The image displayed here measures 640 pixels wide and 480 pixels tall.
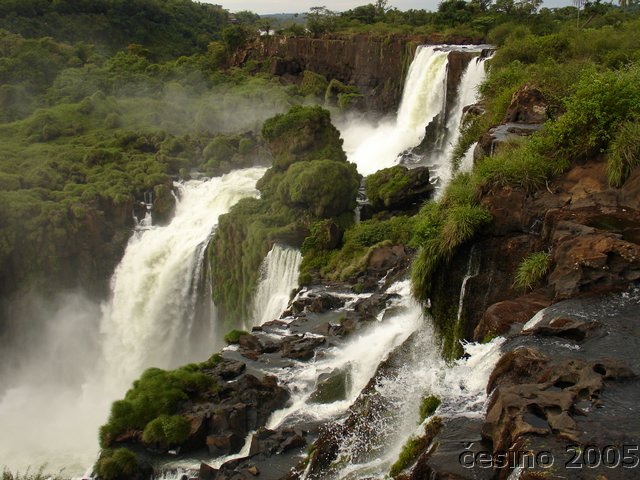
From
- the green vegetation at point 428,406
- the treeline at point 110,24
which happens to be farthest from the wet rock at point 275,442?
the treeline at point 110,24

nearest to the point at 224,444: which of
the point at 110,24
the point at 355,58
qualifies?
the point at 355,58

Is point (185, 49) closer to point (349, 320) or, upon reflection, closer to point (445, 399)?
point (349, 320)

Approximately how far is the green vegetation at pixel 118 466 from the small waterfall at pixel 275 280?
9.58 meters

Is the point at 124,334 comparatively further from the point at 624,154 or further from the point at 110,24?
the point at 110,24

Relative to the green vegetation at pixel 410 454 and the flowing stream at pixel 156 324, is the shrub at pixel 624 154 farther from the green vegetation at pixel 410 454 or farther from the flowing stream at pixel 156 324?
the flowing stream at pixel 156 324

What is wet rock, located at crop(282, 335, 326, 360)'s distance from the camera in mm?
16234

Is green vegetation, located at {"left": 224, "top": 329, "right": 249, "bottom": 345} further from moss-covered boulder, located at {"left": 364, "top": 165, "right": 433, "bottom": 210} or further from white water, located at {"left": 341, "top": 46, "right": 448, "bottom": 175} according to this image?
white water, located at {"left": 341, "top": 46, "right": 448, "bottom": 175}

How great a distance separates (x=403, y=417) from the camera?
417 inches

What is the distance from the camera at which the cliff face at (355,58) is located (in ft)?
135

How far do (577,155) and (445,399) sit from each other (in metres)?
5.73

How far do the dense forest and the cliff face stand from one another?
173 centimetres

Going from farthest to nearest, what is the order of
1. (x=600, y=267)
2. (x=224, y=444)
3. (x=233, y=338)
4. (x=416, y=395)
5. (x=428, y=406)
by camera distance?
(x=233, y=338), (x=224, y=444), (x=416, y=395), (x=428, y=406), (x=600, y=267)

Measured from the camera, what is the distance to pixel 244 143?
34500 mm

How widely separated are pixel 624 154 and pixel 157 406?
446 inches
